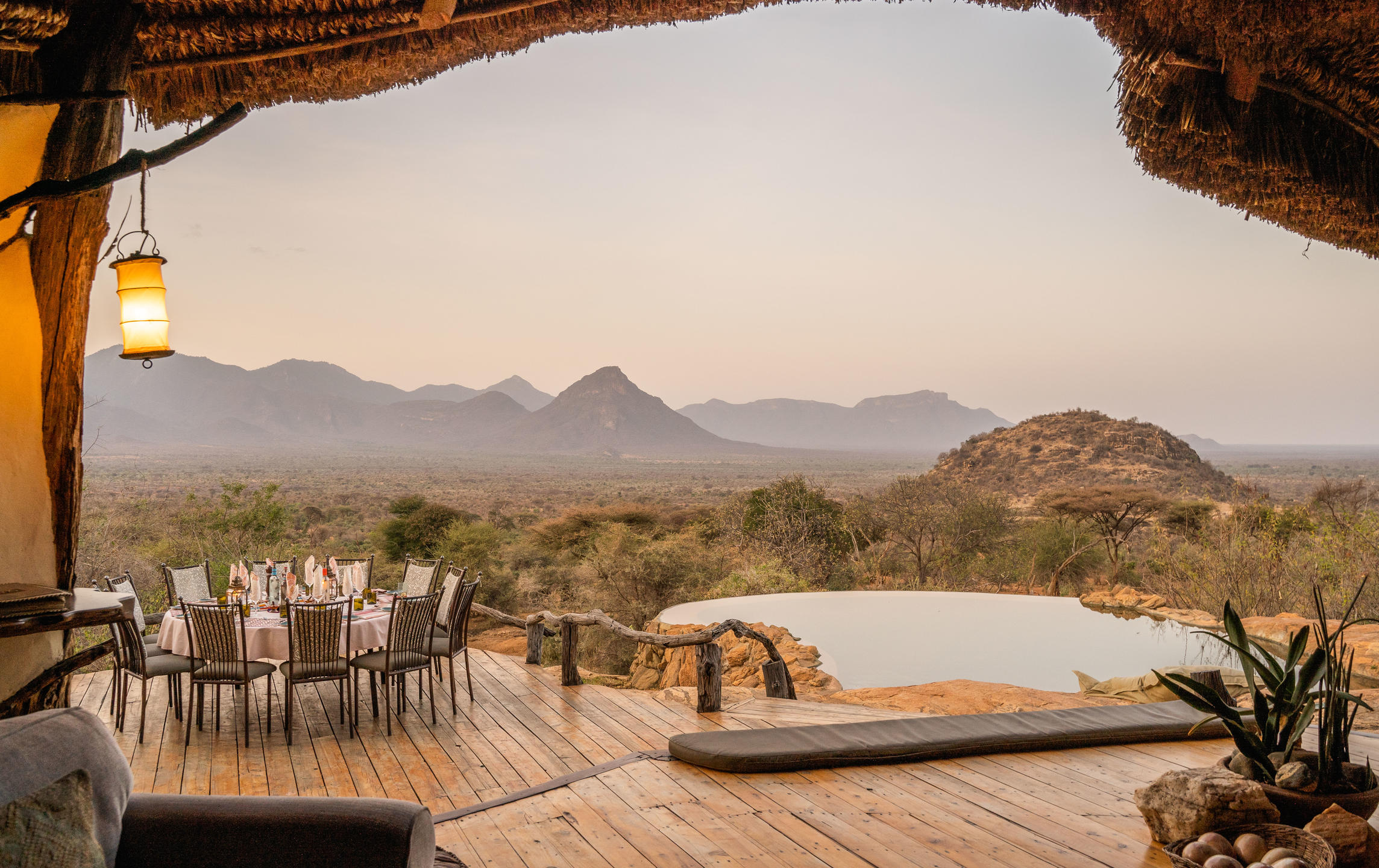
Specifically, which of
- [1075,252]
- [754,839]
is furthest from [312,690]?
[1075,252]

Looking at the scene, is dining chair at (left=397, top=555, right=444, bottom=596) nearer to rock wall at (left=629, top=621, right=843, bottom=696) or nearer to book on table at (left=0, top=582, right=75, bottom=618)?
rock wall at (left=629, top=621, right=843, bottom=696)

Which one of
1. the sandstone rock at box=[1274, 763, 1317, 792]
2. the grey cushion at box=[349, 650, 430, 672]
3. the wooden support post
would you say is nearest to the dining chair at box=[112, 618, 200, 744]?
the grey cushion at box=[349, 650, 430, 672]

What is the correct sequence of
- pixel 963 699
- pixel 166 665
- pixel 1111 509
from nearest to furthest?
pixel 166 665 < pixel 963 699 < pixel 1111 509

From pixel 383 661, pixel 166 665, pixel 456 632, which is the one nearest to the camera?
pixel 166 665

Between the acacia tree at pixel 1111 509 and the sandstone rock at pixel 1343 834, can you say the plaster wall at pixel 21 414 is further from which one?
the acacia tree at pixel 1111 509

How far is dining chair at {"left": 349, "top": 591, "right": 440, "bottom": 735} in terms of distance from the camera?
15.8 ft

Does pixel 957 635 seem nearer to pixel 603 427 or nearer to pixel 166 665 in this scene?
pixel 166 665

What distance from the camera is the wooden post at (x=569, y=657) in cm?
571

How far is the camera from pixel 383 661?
4898 mm

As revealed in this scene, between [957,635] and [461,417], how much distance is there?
6458cm

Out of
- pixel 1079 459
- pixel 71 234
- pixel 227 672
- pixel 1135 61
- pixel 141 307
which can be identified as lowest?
pixel 227 672

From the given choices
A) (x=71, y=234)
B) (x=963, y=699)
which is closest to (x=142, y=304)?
(x=71, y=234)

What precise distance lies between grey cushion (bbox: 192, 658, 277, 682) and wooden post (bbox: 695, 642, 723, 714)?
2.57 m

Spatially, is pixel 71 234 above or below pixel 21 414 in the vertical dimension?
above
